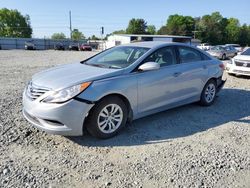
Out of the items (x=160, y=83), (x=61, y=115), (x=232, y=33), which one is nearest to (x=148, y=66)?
(x=160, y=83)

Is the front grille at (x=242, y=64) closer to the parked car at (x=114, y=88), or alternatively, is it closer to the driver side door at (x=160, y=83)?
the parked car at (x=114, y=88)

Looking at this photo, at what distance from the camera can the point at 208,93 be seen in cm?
635

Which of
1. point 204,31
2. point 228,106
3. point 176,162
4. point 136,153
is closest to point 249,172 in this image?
point 176,162

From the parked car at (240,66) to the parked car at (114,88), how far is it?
5280 millimetres

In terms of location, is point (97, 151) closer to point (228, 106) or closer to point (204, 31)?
point (228, 106)

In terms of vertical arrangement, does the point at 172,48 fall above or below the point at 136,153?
above

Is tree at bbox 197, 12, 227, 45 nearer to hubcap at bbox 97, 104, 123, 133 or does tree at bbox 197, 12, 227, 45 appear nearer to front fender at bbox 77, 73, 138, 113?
front fender at bbox 77, 73, 138, 113

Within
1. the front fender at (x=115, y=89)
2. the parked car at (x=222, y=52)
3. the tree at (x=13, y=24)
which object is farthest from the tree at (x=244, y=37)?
the front fender at (x=115, y=89)

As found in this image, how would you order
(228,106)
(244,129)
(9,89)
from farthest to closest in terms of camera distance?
(9,89) → (228,106) → (244,129)

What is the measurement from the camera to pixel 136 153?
394 centimetres

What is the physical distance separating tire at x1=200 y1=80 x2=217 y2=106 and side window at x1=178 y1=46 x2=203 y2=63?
652 millimetres

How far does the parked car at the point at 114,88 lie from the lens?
3.96 m

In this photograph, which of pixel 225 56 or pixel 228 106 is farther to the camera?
pixel 225 56

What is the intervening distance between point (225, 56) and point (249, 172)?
22498mm
